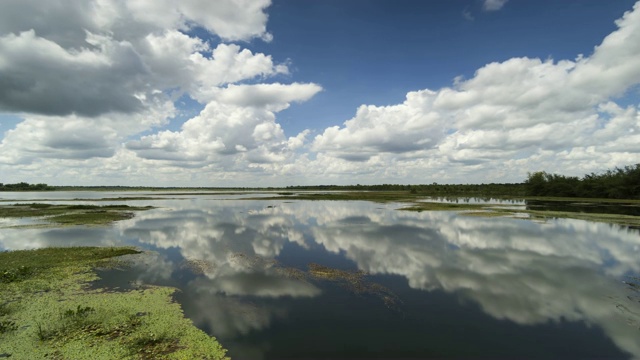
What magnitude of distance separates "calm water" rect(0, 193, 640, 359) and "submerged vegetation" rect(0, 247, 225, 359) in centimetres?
109

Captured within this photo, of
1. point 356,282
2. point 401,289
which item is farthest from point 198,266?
point 401,289

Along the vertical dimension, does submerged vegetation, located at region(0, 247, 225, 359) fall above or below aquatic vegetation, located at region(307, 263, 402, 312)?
above

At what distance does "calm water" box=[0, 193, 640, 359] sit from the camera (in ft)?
39.5

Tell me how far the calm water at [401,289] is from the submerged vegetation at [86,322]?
3.57 ft

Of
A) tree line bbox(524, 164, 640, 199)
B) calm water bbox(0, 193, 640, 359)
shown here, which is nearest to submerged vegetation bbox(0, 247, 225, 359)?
calm water bbox(0, 193, 640, 359)

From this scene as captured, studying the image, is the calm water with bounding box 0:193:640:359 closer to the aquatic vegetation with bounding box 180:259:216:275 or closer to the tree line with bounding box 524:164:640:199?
the aquatic vegetation with bounding box 180:259:216:275

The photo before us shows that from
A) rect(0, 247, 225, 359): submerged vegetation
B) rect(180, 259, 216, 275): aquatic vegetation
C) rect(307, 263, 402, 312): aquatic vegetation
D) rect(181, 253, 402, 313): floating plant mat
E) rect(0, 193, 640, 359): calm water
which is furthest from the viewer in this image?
rect(180, 259, 216, 275): aquatic vegetation

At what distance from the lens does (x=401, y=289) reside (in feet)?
59.4

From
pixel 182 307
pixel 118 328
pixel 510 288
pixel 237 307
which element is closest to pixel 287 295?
pixel 237 307

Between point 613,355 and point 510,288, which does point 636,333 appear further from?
point 510,288

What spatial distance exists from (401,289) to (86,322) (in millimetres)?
15416

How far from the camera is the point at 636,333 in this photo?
12.7 meters

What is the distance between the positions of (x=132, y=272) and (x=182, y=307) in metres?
8.26

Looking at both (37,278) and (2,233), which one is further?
(2,233)
